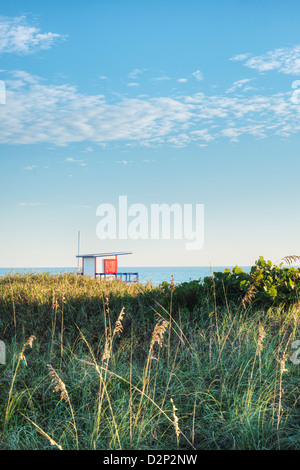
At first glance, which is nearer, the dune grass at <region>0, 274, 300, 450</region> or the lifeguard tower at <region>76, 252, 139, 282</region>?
the dune grass at <region>0, 274, 300, 450</region>

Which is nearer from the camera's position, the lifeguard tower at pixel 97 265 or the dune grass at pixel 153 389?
the dune grass at pixel 153 389

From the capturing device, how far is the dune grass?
3715 millimetres

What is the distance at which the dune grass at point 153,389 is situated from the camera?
12.2 feet

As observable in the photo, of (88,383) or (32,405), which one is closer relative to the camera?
(32,405)

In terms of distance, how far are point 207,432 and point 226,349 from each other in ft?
6.28

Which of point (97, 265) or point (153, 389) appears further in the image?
point (97, 265)

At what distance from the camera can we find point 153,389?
4.58 m

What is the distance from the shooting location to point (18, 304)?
8547 mm
